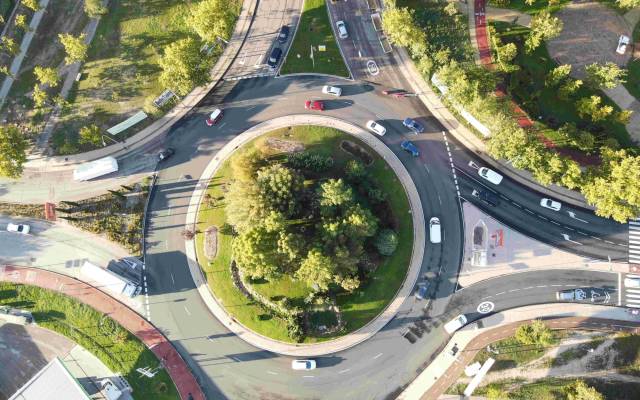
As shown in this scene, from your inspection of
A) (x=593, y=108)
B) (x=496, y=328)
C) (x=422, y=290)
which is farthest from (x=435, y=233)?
(x=593, y=108)

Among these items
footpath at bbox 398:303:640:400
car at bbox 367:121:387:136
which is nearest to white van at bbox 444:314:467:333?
footpath at bbox 398:303:640:400

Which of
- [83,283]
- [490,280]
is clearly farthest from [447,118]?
[83,283]

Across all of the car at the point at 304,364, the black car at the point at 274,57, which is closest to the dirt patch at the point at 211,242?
the car at the point at 304,364

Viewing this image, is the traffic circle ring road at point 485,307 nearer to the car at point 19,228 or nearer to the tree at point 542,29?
the tree at point 542,29

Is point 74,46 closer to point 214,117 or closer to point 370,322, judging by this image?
point 214,117

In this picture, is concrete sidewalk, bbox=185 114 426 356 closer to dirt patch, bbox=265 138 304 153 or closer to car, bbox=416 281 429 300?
car, bbox=416 281 429 300

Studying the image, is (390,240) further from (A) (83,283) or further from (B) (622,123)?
(A) (83,283)
